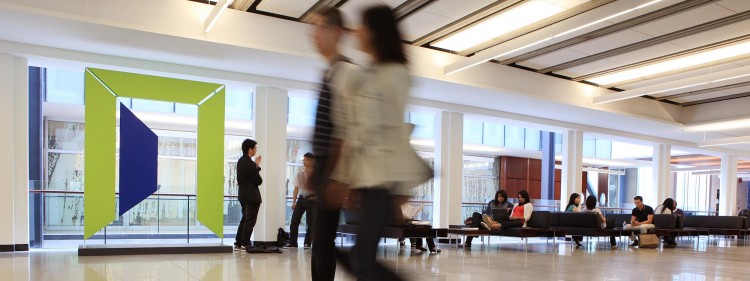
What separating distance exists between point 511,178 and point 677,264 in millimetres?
14802

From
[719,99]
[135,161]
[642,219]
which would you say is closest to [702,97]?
[719,99]

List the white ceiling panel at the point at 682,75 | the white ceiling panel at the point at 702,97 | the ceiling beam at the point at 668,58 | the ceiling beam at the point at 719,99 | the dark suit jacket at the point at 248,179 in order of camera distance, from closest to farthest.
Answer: the dark suit jacket at the point at 248,179
the ceiling beam at the point at 668,58
the white ceiling panel at the point at 682,75
the white ceiling panel at the point at 702,97
the ceiling beam at the point at 719,99

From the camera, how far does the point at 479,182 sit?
73.2 feet

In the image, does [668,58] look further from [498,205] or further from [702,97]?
[702,97]

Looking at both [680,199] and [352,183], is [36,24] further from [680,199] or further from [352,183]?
[680,199]

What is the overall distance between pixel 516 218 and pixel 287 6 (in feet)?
18.6

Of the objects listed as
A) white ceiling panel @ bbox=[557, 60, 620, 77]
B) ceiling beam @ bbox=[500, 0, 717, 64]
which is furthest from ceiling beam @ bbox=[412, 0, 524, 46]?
white ceiling panel @ bbox=[557, 60, 620, 77]

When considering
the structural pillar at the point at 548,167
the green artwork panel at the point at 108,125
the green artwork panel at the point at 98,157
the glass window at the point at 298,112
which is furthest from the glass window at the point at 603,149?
the green artwork panel at the point at 98,157

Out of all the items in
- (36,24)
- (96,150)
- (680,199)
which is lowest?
(680,199)

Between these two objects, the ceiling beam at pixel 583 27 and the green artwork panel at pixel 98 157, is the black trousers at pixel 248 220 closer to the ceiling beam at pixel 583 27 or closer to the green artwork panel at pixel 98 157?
the green artwork panel at pixel 98 157

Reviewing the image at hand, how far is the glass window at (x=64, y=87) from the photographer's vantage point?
14218 millimetres

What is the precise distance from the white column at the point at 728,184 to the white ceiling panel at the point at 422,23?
1573 centimetres

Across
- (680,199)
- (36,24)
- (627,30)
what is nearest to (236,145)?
(36,24)

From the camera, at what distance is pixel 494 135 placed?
20.6 m
